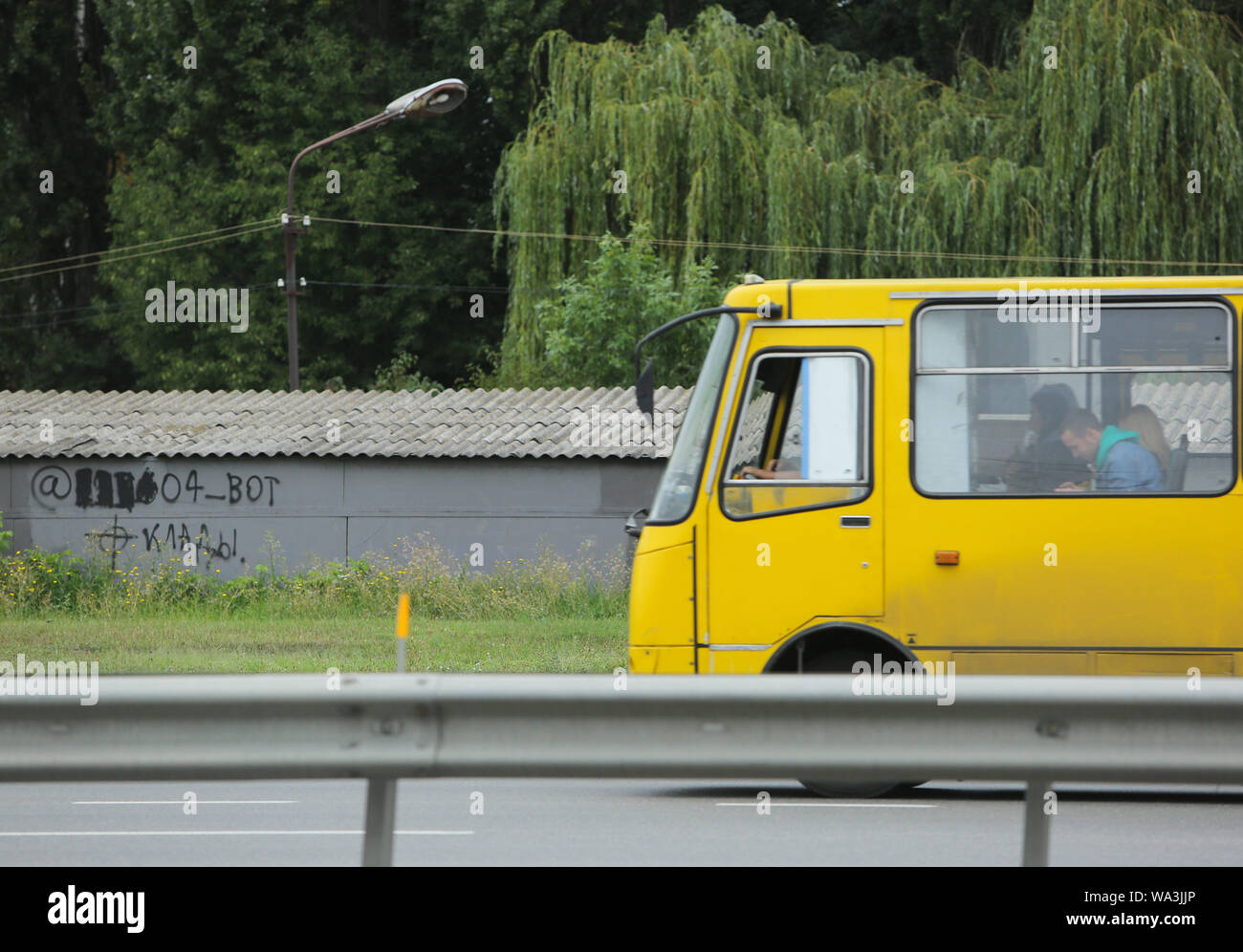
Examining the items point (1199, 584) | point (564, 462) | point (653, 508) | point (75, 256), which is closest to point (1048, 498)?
point (1199, 584)

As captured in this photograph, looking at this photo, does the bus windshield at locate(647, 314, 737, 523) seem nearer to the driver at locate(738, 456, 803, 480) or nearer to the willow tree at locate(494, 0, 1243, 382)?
the driver at locate(738, 456, 803, 480)

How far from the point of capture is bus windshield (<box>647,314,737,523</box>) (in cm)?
870

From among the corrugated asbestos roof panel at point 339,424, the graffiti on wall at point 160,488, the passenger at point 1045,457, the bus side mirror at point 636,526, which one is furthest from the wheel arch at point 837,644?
the graffiti on wall at point 160,488

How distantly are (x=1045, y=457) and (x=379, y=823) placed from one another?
17.4ft

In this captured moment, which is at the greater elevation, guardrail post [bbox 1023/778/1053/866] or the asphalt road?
guardrail post [bbox 1023/778/1053/866]

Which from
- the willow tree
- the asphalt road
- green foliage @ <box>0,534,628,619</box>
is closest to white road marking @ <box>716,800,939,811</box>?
the asphalt road

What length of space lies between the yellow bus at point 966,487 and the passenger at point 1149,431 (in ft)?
0.04

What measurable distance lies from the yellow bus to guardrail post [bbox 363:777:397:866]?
14.5 ft

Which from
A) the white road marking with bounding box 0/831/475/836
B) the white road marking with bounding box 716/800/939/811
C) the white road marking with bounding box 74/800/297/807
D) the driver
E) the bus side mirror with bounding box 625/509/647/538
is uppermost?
the driver

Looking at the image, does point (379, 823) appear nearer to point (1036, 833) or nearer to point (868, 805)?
point (1036, 833)

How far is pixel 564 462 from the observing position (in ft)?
66.0

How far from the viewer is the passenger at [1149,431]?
27.0ft

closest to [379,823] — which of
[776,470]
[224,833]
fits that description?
[224,833]

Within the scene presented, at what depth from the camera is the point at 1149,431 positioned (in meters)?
8.29
